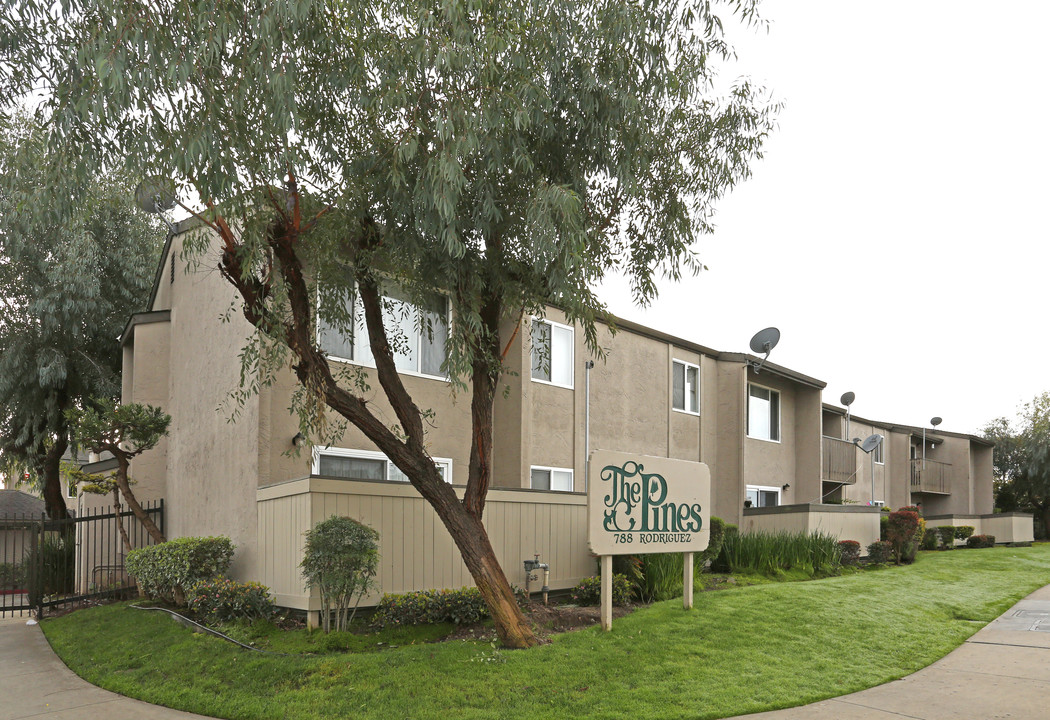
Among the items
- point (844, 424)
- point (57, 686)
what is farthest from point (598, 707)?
point (844, 424)

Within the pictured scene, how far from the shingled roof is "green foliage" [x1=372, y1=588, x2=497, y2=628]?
25.0 metres

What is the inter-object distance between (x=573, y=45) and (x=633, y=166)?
1.47m

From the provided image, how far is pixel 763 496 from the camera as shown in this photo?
23438 mm

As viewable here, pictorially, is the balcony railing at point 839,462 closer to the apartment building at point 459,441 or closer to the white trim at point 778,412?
the apartment building at point 459,441

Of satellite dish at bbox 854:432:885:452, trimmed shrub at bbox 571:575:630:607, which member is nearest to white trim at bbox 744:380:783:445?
satellite dish at bbox 854:432:885:452

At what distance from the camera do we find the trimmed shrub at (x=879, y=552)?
19.7 metres

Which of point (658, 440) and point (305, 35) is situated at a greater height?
point (305, 35)

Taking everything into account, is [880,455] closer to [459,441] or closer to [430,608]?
[459,441]

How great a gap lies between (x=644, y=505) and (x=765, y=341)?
1153 centimetres

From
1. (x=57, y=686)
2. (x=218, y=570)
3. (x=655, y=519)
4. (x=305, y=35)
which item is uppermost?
(x=305, y=35)

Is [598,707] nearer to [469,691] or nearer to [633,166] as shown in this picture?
[469,691]

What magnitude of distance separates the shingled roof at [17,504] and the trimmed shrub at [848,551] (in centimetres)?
2677

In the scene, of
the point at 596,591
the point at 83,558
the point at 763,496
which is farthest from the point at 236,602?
the point at 763,496

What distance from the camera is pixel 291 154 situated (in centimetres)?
805
